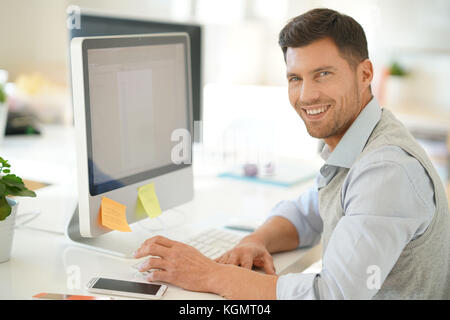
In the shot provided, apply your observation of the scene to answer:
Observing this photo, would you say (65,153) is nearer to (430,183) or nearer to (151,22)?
(151,22)

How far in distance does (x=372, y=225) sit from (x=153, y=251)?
456mm

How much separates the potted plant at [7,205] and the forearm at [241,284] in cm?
45

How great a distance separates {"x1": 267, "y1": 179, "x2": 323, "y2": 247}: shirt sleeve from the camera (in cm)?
150

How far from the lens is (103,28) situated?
1.90m

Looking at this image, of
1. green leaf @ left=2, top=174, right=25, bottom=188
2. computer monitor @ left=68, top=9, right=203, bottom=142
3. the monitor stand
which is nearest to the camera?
green leaf @ left=2, top=174, right=25, bottom=188

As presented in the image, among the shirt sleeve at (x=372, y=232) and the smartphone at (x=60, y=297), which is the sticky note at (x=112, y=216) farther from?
the shirt sleeve at (x=372, y=232)

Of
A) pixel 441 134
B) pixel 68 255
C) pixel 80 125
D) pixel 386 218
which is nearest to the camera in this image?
pixel 386 218

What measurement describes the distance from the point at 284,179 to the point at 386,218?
104cm

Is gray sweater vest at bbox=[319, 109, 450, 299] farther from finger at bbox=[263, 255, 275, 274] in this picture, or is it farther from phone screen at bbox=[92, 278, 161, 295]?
phone screen at bbox=[92, 278, 161, 295]

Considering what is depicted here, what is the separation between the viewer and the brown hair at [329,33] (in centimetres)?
123

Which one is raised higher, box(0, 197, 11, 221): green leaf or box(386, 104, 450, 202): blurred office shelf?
box(0, 197, 11, 221): green leaf

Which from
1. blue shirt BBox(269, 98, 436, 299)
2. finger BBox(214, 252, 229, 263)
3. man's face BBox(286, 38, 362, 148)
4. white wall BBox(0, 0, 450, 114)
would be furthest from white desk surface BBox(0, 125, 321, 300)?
white wall BBox(0, 0, 450, 114)

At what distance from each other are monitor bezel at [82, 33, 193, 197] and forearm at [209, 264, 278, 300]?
329 millimetres
